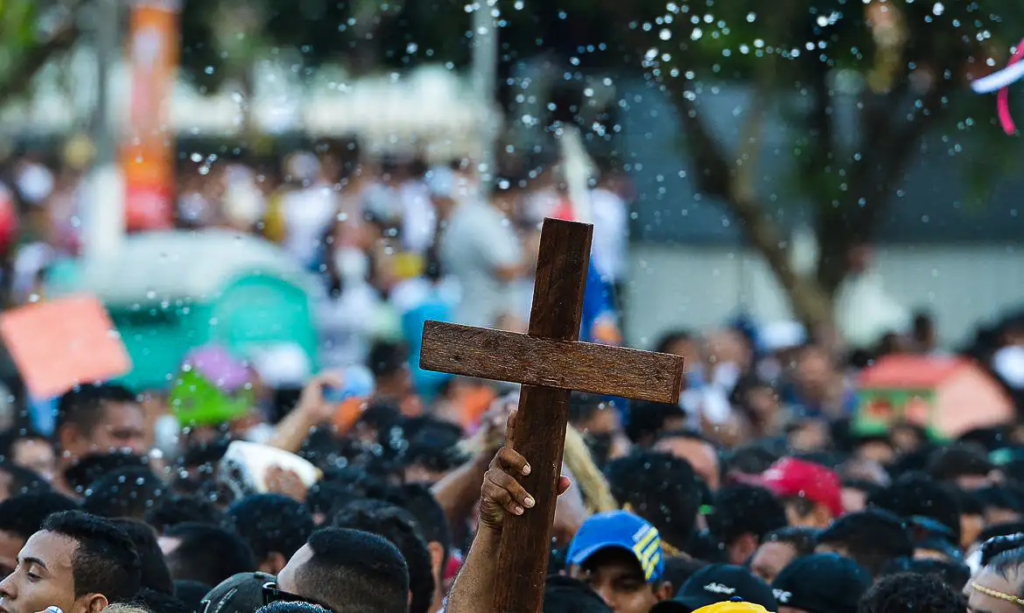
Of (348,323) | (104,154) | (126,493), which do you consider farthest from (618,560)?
(104,154)

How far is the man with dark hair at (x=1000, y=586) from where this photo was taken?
4.85 m

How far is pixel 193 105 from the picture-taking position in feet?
92.4

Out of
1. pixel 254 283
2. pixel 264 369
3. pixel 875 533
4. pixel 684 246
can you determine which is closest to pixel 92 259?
pixel 254 283

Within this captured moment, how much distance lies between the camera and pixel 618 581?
574 centimetres

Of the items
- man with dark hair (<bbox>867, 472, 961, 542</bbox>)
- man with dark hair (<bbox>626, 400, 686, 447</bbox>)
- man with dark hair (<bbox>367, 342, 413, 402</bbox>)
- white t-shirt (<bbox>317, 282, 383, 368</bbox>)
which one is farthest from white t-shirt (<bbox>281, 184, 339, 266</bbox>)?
man with dark hair (<bbox>867, 472, 961, 542</bbox>)

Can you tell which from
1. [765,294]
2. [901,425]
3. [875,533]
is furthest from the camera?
[765,294]

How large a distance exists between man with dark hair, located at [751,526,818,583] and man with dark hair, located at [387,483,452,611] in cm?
113

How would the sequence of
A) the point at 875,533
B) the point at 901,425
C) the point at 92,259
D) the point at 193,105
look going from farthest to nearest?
the point at 193,105
the point at 92,259
the point at 901,425
the point at 875,533

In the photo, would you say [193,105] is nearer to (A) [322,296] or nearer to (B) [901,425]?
(A) [322,296]

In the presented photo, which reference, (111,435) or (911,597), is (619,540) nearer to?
(911,597)

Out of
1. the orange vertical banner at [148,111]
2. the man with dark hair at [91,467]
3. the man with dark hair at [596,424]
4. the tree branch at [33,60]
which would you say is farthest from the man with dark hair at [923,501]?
the tree branch at [33,60]

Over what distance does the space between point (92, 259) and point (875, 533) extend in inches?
422

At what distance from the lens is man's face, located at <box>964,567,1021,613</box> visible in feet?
15.9

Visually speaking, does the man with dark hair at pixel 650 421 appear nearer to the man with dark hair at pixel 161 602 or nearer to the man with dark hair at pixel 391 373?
the man with dark hair at pixel 391 373
